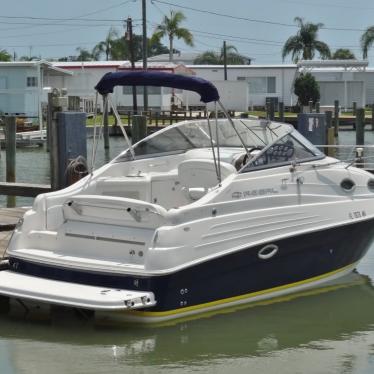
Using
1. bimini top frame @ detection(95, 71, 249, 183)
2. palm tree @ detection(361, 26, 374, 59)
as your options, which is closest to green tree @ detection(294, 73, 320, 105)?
palm tree @ detection(361, 26, 374, 59)

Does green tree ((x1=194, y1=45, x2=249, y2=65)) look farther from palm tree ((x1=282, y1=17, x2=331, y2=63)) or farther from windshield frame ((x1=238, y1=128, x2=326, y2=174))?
windshield frame ((x1=238, y1=128, x2=326, y2=174))

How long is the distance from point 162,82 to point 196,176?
1.18m

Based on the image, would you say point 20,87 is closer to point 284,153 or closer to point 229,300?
point 284,153

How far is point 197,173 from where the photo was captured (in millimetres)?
9398

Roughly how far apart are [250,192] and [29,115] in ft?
125

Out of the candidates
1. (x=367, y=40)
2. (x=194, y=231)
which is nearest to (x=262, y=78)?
(x=367, y=40)

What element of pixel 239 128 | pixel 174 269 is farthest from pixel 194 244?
pixel 239 128

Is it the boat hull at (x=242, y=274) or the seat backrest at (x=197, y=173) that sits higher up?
the seat backrest at (x=197, y=173)

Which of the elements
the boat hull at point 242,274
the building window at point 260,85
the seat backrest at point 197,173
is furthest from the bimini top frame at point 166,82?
the building window at point 260,85

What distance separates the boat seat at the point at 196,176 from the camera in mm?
9211

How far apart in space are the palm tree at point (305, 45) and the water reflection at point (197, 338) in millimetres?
74083

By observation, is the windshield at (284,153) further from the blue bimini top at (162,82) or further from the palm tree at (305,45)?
the palm tree at (305,45)

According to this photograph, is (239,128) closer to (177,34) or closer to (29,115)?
(29,115)

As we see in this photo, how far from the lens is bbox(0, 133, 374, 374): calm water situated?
7.12m
